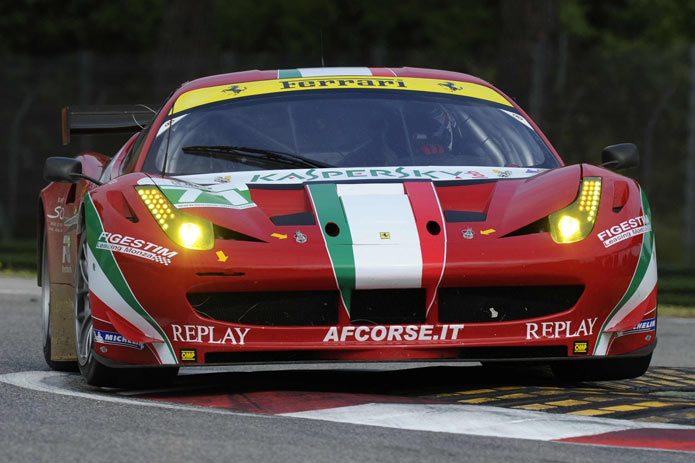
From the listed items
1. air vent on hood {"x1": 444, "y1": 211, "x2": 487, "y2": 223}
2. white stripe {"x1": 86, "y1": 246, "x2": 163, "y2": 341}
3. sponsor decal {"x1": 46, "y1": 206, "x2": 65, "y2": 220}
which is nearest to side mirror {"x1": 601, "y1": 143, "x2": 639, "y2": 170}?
air vent on hood {"x1": 444, "y1": 211, "x2": 487, "y2": 223}

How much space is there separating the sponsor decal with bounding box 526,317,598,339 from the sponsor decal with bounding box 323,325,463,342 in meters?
0.32

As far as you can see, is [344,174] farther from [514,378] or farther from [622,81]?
[622,81]

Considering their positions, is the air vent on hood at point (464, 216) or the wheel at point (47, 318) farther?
the wheel at point (47, 318)

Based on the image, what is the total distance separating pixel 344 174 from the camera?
6.15 m

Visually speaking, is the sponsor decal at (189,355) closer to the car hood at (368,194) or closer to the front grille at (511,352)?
the car hood at (368,194)

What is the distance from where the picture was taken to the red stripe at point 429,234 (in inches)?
215

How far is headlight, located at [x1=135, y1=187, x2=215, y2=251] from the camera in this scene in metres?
5.57

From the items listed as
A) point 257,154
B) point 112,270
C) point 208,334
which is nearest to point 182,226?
point 112,270

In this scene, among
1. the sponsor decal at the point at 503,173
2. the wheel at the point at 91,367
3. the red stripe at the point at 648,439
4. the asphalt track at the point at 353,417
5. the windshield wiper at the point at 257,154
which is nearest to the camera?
the asphalt track at the point at 353,417

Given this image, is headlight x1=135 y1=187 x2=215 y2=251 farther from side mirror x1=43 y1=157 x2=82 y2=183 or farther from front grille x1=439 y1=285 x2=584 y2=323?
side mirror x1=43 y1=157 x2=82 y2=183

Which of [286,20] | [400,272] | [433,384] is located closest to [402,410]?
[400,272]

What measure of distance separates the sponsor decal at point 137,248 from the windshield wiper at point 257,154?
→ 0.92 metres

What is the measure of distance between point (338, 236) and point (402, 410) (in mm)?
714

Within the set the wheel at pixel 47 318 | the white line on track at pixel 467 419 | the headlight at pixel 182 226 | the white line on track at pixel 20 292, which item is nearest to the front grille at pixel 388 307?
the white line on track at pixel 467 419
